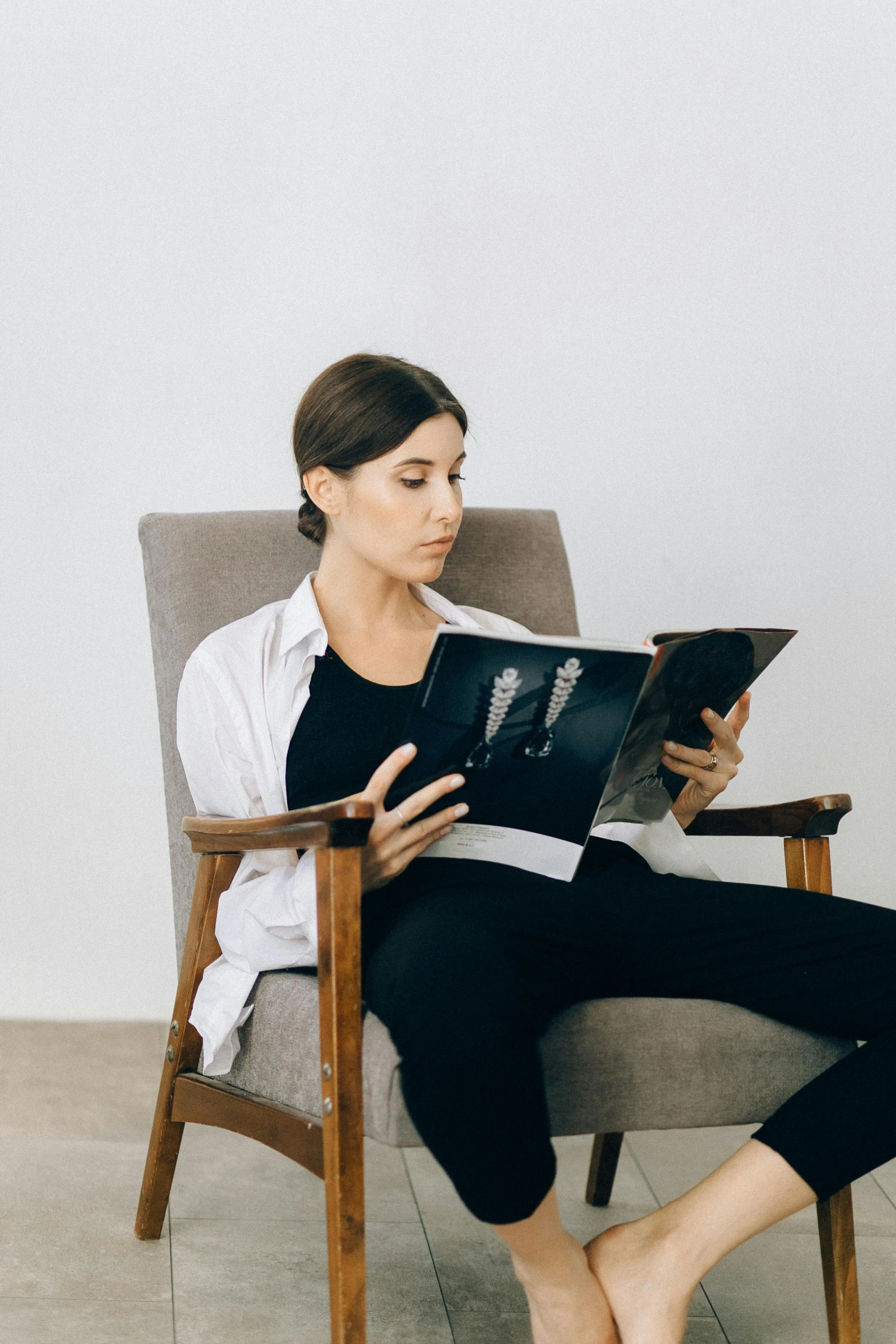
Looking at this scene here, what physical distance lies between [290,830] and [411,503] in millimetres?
512

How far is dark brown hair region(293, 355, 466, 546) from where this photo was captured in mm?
1771

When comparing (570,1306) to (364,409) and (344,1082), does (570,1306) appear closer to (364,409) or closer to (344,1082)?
(344,1082)

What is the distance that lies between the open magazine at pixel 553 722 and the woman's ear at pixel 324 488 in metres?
0.47

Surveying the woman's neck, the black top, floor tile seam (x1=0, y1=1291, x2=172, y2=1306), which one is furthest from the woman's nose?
floor tile seam (x1=0, y1=1291, x2=172, y2=1306)

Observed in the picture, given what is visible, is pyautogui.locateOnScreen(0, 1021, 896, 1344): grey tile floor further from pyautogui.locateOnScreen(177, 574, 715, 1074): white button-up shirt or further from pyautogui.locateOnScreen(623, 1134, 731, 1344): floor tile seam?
pyautogui.locateOnScreen(177, 574, 715, 1074): white button-up shirt

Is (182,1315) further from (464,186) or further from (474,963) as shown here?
(464,186)

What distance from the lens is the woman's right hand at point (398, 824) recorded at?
4.82 ft

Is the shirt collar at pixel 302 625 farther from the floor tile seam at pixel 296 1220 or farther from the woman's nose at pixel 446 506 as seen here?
the floor tile seam at pixel 296 1220

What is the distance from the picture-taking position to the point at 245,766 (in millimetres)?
1686

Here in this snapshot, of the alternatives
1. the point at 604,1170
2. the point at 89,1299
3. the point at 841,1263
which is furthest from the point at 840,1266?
the point at 89,1299

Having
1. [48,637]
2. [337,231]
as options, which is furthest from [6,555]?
[337,231]

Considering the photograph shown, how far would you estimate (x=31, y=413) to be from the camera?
2711 mm

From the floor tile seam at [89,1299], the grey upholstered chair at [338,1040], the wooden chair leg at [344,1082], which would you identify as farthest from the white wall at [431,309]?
the wooden chair leg at [344,1082]

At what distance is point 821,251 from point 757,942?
1.76m
